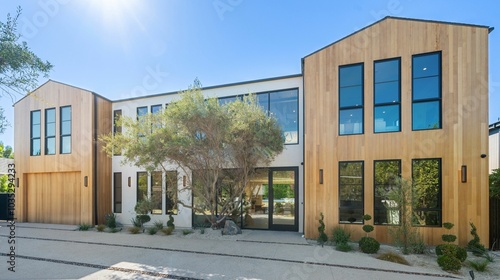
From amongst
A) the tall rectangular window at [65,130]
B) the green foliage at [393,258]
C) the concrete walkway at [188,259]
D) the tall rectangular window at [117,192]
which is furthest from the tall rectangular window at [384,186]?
the tall rectangular window at [65,130]

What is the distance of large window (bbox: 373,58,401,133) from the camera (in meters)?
8.27

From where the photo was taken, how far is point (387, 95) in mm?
8375

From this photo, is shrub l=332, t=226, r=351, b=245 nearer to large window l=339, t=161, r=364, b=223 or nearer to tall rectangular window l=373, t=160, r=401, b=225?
large window l=339, t=161, r=364, b=223

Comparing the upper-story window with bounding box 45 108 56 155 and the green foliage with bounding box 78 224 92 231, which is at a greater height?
the upper-story window with bounding box 45 108 56 155

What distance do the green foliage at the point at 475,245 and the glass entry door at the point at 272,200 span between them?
4.96 m

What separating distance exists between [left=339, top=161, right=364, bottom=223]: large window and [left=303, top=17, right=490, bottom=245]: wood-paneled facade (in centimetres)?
16

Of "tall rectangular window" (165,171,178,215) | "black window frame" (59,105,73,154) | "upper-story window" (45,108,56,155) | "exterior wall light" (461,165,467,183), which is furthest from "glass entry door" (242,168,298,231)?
"upper-story window" (45,108,56,155)

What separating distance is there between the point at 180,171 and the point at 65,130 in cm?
611

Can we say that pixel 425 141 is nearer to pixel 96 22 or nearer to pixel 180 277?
pixel 180 277

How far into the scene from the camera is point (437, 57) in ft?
26.1

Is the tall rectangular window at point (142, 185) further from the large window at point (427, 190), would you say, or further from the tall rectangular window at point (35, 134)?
the large window at point (427, 190)

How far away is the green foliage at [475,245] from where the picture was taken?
6887 mm

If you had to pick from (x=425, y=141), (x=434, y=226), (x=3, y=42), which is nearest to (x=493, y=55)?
(x=425, y=141)

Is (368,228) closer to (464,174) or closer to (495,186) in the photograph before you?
(464,174)
